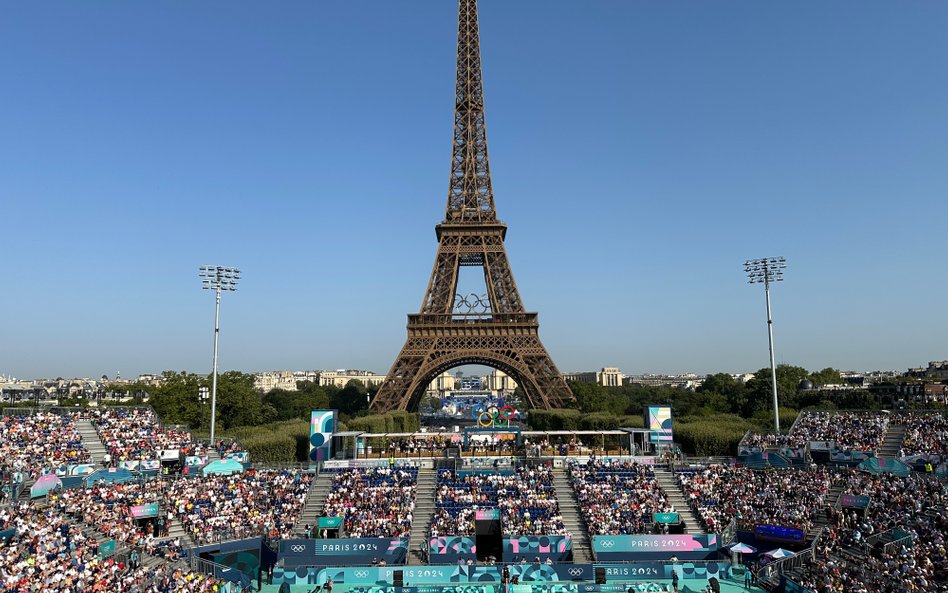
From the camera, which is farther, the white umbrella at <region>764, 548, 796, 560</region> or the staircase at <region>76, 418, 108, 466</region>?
the staircase at <region>76, 418, 108, 466</region>

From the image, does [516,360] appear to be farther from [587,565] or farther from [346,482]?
[587,565]

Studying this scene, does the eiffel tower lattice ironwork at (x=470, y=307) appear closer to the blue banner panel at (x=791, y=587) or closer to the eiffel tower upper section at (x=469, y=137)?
the eiffel tower upper section at (x=469, y=137)

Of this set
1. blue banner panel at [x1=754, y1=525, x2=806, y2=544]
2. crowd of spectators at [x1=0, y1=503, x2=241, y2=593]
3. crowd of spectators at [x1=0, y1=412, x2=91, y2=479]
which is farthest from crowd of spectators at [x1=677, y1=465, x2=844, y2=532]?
crowd of spectators at [x1=0, y1=412, x2=91, y2=479]

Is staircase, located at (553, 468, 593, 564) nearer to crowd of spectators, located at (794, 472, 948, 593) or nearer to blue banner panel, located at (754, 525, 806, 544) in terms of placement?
blue banner panel, located at (754, 525, 806, 544)

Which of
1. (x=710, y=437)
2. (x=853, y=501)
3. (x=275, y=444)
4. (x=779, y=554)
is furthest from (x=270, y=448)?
(x=853, y=501)

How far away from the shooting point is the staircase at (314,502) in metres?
32.5

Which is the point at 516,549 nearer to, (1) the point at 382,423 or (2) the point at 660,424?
(2) the point at 660,424

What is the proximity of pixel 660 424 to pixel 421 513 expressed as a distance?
16.2 meters

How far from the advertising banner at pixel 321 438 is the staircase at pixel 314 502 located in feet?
7.86

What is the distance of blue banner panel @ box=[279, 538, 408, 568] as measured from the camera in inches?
1153

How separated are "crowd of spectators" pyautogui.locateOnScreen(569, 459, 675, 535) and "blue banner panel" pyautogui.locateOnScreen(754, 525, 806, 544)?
14.5ft

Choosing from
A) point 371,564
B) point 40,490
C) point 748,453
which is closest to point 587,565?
point 371,564

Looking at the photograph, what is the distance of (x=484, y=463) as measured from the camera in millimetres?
38281

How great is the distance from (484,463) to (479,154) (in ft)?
114
